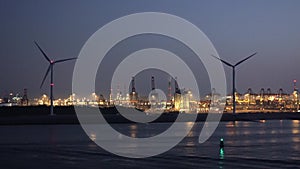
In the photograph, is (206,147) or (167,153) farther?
(206,147)

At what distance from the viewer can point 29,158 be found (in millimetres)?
25703

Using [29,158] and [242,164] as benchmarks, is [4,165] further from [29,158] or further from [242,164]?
[242,164]

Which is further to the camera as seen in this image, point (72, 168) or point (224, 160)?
point (224, 160)

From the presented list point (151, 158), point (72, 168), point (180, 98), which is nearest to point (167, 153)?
point (151, 158)

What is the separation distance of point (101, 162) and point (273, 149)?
414 inches

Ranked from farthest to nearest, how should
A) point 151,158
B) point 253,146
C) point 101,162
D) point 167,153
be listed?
1. point 253,146
2. point 167,153
3. point 151,158
4. point 101,162

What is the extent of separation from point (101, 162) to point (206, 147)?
31.1 ft

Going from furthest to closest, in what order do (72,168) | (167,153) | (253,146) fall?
(253,146) < (167,153) < (72,168)

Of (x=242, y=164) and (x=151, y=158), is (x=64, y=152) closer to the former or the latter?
(x=151, y=158)

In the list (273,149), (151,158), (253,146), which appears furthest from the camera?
(253,146)

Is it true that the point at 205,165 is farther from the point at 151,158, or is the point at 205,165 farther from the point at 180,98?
the point at 180,98

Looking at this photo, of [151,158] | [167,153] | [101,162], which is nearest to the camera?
[101,162]

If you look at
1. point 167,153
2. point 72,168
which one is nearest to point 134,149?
point 167,153

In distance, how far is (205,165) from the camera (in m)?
22.6
